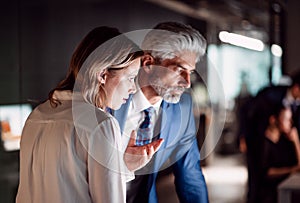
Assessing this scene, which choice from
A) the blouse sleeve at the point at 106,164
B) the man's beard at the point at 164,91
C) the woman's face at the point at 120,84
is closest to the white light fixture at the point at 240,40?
the man's beard at the point at 164,91

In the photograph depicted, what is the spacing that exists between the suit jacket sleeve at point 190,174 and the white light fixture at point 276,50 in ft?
5.44

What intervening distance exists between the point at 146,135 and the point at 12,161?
96 centimetres

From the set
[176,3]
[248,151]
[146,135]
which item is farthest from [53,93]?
[248,151]

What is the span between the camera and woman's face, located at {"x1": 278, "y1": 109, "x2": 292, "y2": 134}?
4.80 meters

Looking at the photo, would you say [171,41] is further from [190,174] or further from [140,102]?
[190,174]

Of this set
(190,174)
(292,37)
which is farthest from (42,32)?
(292,37)

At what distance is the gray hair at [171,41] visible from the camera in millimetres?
2775

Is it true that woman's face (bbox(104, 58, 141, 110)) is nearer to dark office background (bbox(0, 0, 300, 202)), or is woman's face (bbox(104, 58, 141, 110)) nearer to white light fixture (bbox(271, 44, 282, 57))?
dark office background (bbox(0, 0, 300, 202))

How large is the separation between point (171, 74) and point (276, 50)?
74.5 inches

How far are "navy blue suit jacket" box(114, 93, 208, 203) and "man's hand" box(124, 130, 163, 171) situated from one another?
0.03 meters

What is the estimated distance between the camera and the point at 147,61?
274 cm

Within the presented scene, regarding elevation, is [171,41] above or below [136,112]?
above

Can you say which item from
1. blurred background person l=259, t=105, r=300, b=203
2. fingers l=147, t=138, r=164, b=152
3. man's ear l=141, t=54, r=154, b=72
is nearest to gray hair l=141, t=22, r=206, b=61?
man's ear l=141, t=54, r=154, b=72

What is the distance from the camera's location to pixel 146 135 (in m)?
2.76
